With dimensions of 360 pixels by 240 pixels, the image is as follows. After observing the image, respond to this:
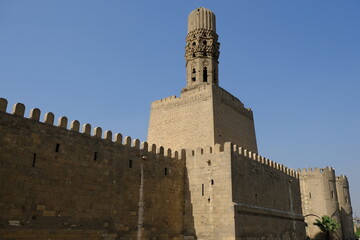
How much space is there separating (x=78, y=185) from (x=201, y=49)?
1674 centimetres

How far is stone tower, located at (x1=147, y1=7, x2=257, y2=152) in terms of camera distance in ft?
74.7

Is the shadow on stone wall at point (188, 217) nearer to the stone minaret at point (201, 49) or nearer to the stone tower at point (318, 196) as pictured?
the stone minaret at point (201, 49)

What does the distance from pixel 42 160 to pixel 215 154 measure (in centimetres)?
854

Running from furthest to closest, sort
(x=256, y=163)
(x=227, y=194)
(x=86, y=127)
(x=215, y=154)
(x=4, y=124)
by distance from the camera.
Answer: (x=256, y=163) < (x=215, y=154) < (x=227, y=194) < (x=86, y=127) < (x=4, y=124)

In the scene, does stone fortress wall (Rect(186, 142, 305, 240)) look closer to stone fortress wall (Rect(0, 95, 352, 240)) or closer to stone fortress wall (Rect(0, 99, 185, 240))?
stone fortress wall (Rect(0, 95, 352, 240))

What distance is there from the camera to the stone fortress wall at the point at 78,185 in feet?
36.6

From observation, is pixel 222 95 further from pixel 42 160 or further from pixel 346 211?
pixel 346 211

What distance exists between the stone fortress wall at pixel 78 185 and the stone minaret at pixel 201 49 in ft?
33.2

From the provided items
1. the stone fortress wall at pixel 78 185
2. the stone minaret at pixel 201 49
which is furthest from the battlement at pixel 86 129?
the stone minaret at pixel 201 49

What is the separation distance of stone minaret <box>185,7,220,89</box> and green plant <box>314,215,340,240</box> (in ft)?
61.0

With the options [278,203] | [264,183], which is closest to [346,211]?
[278,203]

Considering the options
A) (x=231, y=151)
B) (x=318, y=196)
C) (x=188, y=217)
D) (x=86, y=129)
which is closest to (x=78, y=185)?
(x=86, y=129)

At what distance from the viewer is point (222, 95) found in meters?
24.2

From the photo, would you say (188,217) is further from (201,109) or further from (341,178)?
(341,178)
